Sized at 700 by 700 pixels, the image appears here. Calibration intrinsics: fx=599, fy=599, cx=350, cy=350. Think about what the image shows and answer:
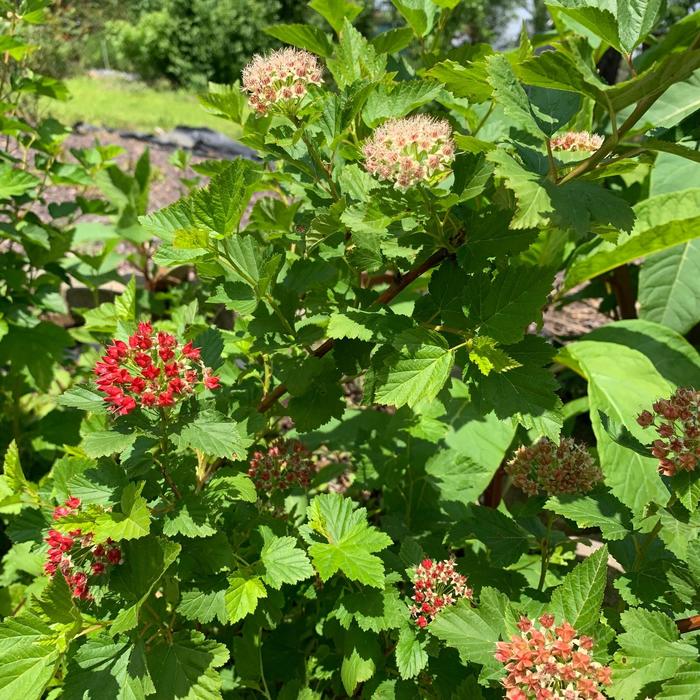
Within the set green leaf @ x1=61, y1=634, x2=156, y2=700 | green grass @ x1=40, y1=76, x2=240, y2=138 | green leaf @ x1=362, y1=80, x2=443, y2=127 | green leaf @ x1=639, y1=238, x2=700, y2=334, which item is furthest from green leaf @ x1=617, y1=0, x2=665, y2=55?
green grass @ x1=40, y1=76, x2=240, y2=138

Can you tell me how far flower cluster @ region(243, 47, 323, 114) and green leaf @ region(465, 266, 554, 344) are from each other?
422 mm

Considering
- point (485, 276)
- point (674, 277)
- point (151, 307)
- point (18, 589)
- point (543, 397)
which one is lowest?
point (18, 589)

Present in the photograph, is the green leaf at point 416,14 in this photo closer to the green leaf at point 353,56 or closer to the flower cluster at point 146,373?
the green leaf at point 353,56

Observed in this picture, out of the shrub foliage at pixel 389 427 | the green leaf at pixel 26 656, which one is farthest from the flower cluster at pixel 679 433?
the green leaf at pixel 26 656

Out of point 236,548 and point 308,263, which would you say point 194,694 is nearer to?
point 236,548

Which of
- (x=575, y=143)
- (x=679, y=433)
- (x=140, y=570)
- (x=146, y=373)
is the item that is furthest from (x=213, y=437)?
(x=575, y=143)

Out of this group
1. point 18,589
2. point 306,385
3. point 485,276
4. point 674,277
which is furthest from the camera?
point 674,277

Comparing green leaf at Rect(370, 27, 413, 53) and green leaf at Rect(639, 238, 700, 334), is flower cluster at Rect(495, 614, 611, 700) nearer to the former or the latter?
green leaf at Rect(370, 27, 413, 53)

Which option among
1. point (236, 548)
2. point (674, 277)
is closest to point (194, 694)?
point (236, 548)

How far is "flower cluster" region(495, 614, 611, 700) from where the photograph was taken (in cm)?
72

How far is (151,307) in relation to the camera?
7.27 feet

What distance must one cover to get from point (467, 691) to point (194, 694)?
42 cm

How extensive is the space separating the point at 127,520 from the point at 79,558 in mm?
191

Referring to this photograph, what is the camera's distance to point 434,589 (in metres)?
1.02
